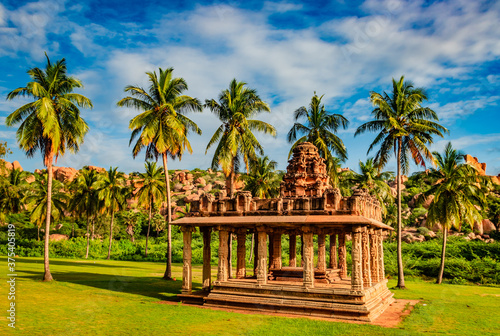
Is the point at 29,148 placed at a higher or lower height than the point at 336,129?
lower

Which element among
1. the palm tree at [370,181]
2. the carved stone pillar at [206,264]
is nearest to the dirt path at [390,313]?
the carved stone pillar at [206,264]

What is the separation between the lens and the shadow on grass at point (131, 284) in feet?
68.6

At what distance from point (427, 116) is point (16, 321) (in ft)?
80.0

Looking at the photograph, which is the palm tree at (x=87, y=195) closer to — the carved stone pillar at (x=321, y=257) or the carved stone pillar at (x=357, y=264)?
the carved stone pillar at (x=321, y=257)

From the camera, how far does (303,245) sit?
16.8 m

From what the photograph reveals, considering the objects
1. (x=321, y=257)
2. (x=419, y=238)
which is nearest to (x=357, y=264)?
(x=321, y=257)

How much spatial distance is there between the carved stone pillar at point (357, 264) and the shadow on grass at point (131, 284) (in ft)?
29.4

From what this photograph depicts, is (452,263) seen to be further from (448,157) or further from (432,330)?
(432,330)

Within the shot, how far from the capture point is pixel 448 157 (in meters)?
28.0

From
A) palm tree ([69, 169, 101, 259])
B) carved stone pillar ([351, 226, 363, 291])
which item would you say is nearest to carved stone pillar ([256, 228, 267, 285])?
carved stone pillar ([351, 226, 363, 291])

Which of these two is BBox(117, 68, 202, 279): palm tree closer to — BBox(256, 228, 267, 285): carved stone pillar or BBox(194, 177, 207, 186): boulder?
BBox(256, 228, 267, 285): carved stone pillar

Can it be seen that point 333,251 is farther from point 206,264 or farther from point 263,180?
point 263,180

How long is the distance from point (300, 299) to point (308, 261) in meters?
1.59

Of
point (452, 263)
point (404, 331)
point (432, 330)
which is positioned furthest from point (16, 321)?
point (452, 263)
